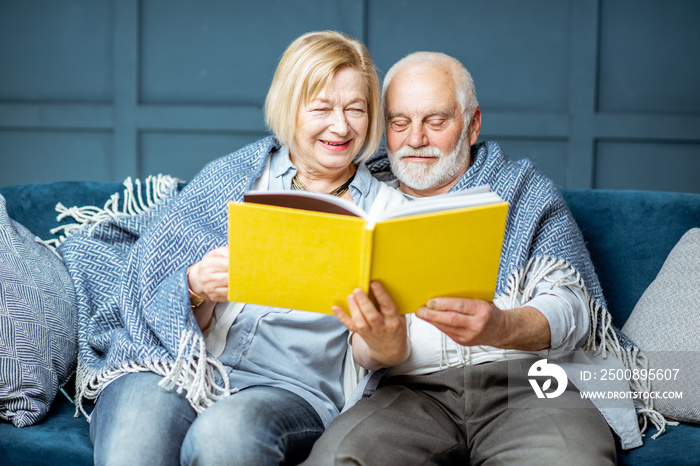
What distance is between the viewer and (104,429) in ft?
4.83

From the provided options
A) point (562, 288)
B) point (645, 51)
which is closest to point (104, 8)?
point (645, 51)

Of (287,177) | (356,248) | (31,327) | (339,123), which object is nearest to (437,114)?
(339,123)

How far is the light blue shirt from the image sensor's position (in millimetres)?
1667

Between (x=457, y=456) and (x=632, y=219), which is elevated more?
(x=632, y=219)

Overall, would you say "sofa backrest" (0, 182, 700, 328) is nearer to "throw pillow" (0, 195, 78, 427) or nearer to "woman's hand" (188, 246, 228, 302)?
"throw pillow" (0, 195, 78, 427)

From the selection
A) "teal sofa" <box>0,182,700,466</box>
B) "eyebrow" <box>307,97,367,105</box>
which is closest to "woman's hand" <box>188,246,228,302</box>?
"eyebrow" <box>307,97,367,105</box>

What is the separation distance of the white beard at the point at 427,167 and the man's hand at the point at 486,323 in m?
0.54

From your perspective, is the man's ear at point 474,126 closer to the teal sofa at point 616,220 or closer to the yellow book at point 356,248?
the teal sofa at point 616,220

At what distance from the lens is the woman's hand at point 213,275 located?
1.44 meters

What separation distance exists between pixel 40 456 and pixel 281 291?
0.69 metres

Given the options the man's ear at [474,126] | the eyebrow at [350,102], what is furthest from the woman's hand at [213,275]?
the man's ear at [474,126]

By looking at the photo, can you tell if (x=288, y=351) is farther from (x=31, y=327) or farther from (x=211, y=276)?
(x=31, y=327)

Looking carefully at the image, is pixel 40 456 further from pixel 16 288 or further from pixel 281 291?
pixel 281 291

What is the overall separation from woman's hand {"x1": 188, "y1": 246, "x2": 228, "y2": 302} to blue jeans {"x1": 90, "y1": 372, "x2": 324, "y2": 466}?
8.6 inches
